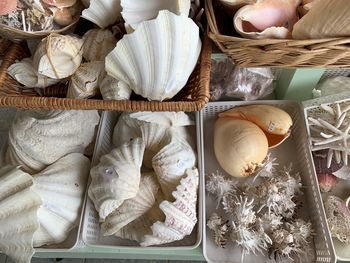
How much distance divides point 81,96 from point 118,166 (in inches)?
6.3

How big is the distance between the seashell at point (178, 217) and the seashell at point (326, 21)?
35 cm

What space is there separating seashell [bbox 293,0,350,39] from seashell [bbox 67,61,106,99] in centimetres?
33

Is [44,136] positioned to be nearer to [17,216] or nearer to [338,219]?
[17,216]

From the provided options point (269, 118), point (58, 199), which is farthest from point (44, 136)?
point (269, 118)

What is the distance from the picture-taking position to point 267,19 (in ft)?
1.98

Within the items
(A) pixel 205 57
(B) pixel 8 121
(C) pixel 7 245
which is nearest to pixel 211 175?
(A) pixel 205 57

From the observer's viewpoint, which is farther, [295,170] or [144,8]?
[295,170]

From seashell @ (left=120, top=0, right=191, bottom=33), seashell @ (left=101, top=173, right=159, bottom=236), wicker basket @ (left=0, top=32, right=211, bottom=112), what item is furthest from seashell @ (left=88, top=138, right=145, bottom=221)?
seashell @ (left=120, top=0, right=191, bottom=33)

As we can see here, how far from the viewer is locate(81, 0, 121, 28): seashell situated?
0.62m

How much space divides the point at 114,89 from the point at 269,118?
37 centimetres

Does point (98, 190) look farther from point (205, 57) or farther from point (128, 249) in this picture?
point (205, 57)

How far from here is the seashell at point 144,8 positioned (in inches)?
23.1

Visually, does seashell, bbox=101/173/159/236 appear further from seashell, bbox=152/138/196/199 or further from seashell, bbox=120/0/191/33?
seashell, bbox=120/0/191/33

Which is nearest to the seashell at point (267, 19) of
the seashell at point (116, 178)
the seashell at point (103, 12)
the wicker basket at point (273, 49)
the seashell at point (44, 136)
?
the wicker basket at point (273, 49)
